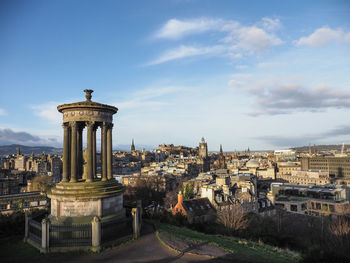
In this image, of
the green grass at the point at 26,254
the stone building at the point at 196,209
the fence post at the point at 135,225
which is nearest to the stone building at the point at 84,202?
the fence post at the point at 135,225

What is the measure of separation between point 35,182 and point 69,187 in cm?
6656

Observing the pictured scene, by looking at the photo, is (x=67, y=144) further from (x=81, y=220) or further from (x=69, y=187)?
(x=81, y=220)

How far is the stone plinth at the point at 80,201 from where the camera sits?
675 inches

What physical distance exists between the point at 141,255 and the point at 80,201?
5.58 meters

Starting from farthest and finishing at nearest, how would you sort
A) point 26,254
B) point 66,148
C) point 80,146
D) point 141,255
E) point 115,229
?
point 80,146, point 66,148, point 115,229, point 26,254, point 141,255

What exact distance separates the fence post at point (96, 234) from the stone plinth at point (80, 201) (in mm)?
2087

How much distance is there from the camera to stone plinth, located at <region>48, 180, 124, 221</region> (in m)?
17.1

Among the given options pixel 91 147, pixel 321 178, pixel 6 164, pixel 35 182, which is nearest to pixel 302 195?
pixel 321 178

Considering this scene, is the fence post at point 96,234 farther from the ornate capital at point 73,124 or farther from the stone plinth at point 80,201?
the ornate capital at point 73,124

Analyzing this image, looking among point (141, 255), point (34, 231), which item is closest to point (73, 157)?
point (34, 231)

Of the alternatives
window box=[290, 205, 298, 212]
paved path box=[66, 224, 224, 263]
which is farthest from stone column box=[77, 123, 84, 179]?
window box=[290, 205, 298, 212]

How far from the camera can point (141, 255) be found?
14.8m

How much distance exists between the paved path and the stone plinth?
2953 millimetres

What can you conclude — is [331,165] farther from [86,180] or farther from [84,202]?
[84,202]
